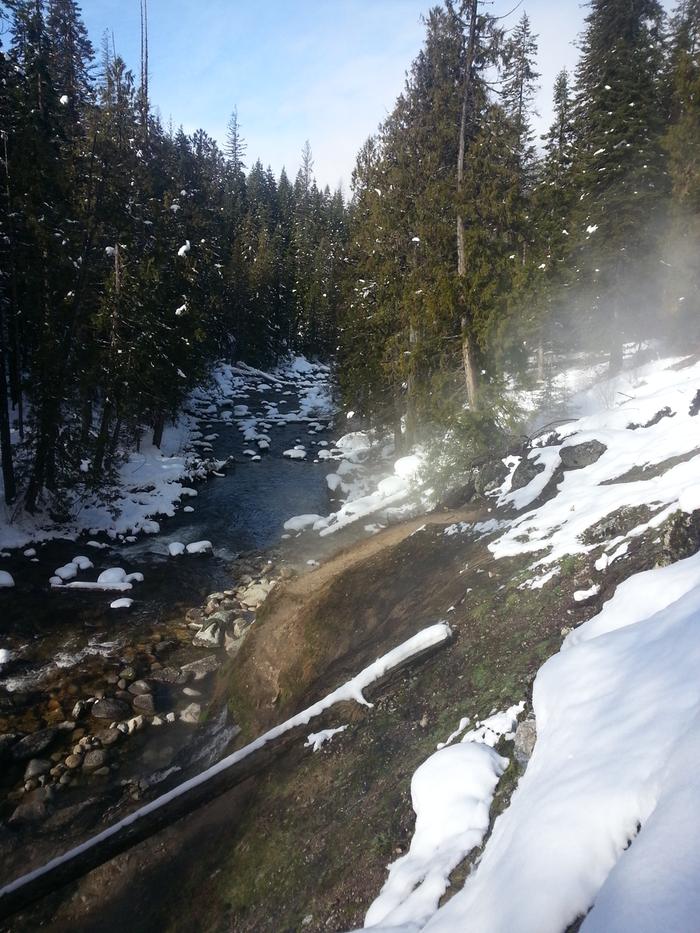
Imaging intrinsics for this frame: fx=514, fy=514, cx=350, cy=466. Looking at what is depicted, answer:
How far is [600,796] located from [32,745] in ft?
30.7

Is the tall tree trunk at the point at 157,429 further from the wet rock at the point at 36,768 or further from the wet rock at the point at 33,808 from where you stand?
the wet rock at the point at 33,808

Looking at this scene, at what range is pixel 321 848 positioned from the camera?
506cm

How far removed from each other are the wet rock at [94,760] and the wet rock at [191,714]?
1.40 metres

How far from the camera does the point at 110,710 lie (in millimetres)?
9555

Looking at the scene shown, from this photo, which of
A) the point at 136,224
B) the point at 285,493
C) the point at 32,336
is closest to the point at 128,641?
the point at 285,493

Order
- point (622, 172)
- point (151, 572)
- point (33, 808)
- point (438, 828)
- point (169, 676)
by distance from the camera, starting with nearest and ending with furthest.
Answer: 1. point (438, 828)
2. point (33, 808)
3. point (169, 676)
4. point (151, 572)
5. point (622, 172)

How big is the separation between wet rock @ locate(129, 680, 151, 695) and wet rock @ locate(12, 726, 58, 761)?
1.51 m

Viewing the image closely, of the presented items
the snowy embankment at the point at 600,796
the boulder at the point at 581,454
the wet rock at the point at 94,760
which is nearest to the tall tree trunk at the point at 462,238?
the boulder at the point at 581,454

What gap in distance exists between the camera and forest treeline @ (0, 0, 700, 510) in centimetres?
1494

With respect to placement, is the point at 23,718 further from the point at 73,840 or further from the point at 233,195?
the point at 233,195

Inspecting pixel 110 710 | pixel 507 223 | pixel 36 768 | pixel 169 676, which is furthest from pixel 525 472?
pixel 36 768

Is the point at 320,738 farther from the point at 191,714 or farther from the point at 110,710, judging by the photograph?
the point at 110,710

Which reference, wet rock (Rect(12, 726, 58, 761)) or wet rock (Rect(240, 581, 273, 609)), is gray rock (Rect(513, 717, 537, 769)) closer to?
wet rock (Rect(12, 726, 58, 761))

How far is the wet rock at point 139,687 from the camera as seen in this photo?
1016 cm
